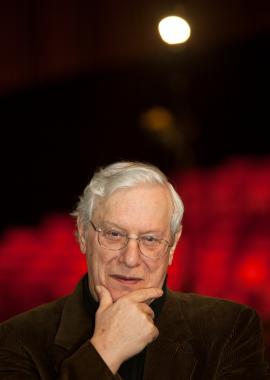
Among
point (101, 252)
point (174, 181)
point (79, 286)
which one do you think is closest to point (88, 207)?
point (101, 252)

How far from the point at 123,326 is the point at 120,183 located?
365 millimetres

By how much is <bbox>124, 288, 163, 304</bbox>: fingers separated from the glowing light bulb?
2.09 meters

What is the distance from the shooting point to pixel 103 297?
1692mm

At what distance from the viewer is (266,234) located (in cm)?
355

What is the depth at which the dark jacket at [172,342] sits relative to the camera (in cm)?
172

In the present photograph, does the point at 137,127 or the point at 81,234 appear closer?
the point at 81,234

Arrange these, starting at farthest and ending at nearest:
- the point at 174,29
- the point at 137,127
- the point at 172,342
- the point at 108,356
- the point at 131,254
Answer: the point at 137,127 → the point at 174,29 → the point at 172,342 → the point at 131,254 → the point at 108,356

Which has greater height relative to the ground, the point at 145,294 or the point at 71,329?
the point at 145,294

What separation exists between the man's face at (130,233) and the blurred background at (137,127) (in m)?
A: 1.90

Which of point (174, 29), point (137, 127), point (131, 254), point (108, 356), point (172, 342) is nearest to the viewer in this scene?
point (108, 356)

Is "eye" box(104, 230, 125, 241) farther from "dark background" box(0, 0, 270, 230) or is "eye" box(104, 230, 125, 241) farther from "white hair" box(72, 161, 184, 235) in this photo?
"dark background" box(0, 0, 270, 230)

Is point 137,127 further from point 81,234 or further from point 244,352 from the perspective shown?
point 244,352

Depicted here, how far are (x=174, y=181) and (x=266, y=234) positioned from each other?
578mm

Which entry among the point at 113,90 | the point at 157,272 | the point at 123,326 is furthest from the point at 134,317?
the point at 113,90
